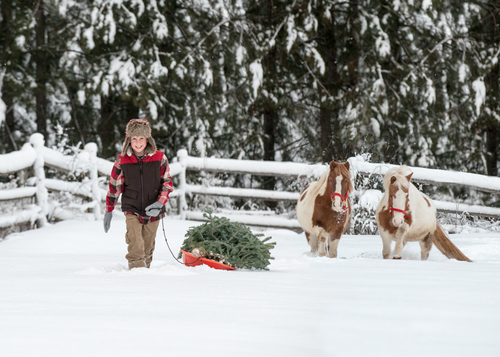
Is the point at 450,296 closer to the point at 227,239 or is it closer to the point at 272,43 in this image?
the point at 227,239

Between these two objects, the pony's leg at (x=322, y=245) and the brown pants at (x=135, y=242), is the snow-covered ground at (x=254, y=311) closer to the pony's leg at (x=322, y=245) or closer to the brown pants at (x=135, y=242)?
the brown pants at (x=135, y=242)

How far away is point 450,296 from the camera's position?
285cm

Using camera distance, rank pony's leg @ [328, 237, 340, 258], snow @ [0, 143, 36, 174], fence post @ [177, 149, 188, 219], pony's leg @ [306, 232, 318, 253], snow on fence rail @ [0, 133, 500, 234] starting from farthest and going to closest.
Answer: fence post @ [177, 149, 188, 219] < snow on fence rail @ [0, 133, 500, 234] < snow @ [0, 143, 36, 174] < pony's leg @ [306, 232, 318, 253] < pony's leg @ [328, 237, 340, 258]

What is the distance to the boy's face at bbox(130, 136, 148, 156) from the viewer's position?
4.19 metres

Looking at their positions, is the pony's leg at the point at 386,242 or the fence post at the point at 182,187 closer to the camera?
the pony's leg at the point at 386,242

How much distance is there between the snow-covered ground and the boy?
280mm

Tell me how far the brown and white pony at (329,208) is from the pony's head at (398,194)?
0.37 m

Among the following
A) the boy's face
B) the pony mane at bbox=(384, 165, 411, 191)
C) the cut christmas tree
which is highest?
the boy's face

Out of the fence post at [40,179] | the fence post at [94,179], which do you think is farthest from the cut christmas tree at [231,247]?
the fence post at [94,179]

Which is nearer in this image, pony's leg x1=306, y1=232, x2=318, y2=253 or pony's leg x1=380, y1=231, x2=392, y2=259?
pony's leg x1=380, y1=231, x2=392, y2=259

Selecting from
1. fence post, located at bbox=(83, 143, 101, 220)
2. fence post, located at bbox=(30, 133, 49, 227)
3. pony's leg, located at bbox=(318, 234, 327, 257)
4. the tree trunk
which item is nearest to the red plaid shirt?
pony's leg, located at bbox=(318, 234, 327, 257)

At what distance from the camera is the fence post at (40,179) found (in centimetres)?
757

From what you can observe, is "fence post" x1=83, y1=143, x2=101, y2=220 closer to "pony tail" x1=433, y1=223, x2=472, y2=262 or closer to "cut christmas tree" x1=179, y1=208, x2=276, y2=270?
"cut christmas tree" x1=179, y1=208, x2=276, y2=270

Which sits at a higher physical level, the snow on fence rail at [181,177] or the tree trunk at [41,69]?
the tree trunk at [41,69]
